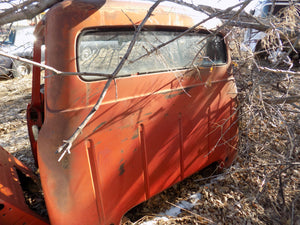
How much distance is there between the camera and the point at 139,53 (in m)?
1.97

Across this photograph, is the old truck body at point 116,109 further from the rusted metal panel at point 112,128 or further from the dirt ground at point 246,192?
the dirt ground at point 246,192

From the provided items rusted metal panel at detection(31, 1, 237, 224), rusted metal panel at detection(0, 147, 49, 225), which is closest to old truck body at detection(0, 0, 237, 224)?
rusted metal panel at detection(31, 1, 237, 224)

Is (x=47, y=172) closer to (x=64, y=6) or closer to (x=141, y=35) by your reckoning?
(x=64, y=6)

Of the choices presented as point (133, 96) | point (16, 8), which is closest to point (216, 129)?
point (133, 96)

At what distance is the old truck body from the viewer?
162 cm

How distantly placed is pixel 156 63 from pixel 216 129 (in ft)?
4.15

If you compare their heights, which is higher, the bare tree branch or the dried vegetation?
the bare tree branch

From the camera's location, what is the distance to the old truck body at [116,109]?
5.33 feet

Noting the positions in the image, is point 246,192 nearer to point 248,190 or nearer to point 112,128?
point 248,190

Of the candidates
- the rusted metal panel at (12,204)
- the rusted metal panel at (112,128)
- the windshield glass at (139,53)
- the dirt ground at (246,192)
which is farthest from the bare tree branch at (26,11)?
the dirt ground at (246,192)

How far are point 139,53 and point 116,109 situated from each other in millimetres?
610

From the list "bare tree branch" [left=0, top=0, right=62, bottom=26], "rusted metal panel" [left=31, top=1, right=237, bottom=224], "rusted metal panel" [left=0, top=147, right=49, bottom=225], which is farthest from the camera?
"bare tree branch" [left=0, top=0, right=62, bottom=26]

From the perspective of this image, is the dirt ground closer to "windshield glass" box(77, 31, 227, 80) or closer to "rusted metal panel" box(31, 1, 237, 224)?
"rusted metal panel" box(31, 1, 237, 224)

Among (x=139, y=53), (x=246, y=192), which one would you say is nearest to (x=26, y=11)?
(x=139, y=53)
